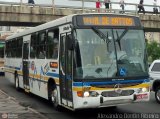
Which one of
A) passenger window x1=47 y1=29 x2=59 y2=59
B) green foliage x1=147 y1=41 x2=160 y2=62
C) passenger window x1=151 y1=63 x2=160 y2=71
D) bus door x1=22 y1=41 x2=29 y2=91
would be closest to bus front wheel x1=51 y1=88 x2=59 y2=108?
passenger window x1=47 y1=29 x2=59 y2=59

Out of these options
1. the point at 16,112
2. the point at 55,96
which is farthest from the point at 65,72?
the point at 16,112

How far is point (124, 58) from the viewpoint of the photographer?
34.6 ft

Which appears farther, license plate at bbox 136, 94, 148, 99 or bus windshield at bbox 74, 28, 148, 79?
license plate at bbox 136, 94, 148, 99

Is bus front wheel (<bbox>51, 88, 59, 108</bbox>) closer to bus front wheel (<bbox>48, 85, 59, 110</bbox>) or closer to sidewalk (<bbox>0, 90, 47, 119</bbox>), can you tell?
bus front wheel (<bbox>48, 85, 59, 110</bbox>)

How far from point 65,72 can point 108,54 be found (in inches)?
55.4

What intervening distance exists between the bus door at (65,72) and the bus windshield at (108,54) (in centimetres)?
43

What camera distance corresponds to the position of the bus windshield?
10211 millimetres

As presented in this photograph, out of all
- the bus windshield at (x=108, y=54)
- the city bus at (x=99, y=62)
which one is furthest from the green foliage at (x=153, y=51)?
the bus windshield at (x=108, y=54)

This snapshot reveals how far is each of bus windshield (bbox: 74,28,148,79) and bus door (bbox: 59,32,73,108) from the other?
43 cm

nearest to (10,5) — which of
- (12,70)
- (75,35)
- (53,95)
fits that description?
(12,70)

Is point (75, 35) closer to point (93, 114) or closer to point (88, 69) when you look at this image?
point (88, 69)

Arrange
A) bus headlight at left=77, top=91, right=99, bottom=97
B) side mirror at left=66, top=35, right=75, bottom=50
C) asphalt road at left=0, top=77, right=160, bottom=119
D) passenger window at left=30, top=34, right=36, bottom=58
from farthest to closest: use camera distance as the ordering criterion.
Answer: passenger window at left=30, top=34, right=36, bottom=58 → asphalt road at left=0, top=77, right=160, bottom=119 → side mirror at left=66, top=35, right=75, bottom=50 → bus headlight at left=77, top=91, right=99, bottom=97

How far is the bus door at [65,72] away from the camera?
34.8 ft

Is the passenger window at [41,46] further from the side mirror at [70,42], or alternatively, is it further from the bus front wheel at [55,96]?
the side mirror at [70,42]
